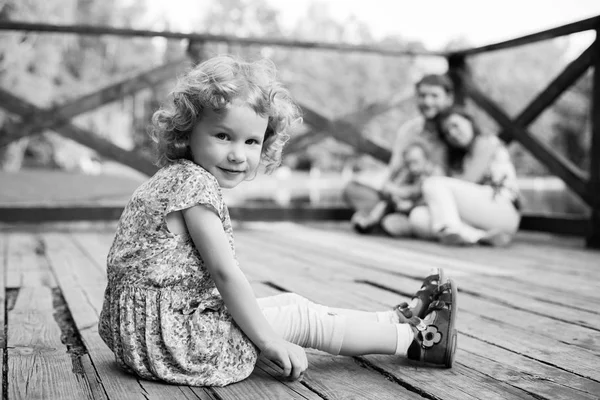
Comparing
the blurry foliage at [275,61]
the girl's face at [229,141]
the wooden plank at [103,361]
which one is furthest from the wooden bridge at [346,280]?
the blurry foliage at [275,61]

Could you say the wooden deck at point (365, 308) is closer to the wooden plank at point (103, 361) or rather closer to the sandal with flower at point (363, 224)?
the wooden plank at point (103, 361)

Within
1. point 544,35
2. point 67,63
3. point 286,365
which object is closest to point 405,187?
point 544,35

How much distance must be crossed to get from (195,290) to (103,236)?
2729 millimetres

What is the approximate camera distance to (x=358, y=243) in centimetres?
401

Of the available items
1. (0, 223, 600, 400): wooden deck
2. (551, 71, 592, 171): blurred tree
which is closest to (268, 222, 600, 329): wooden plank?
(0, 223, 600, 400): wooden deck

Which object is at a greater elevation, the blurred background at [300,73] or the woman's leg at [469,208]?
the blurred background at [300,73]

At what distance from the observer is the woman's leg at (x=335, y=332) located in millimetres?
1592

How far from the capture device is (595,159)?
3.83 meters

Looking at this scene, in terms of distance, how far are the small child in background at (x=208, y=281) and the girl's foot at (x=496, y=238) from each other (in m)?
2.32

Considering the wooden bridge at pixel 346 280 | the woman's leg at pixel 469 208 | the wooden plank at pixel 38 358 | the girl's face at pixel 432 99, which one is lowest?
the wooden plank at pixel 38 358

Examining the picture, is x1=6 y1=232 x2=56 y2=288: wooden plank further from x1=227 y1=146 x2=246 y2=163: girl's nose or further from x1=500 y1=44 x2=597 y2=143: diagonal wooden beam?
x1=500 y1=44 x2=597 y2=143: diagonal wooden beam

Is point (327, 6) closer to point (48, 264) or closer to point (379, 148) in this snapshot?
point (379, 148)

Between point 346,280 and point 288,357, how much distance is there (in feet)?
4.32

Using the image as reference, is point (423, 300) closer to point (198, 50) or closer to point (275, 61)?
point (198, 50)
